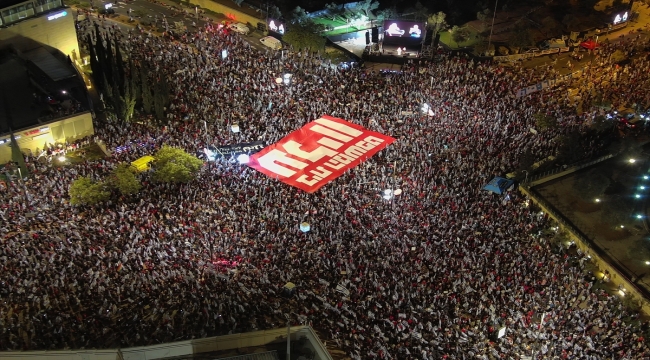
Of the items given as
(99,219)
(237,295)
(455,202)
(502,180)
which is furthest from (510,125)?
(99,219)

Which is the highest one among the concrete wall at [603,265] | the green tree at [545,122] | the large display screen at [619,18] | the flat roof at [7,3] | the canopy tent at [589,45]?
the flat roof at [7,3]

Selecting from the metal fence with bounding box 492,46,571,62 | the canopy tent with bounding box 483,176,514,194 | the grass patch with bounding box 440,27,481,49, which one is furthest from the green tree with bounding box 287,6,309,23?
the canopy tent with bounding box 483,176,514,194

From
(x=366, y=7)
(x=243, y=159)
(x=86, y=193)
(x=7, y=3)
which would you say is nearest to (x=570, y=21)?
(x=366, y=7)

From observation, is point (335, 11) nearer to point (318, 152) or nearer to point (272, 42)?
point (272, 42)

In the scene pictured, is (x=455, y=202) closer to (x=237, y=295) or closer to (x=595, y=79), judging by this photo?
(x=237, y=295)

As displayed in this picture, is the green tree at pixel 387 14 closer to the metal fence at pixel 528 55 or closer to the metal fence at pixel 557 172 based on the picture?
the metal fence at pixel 528 55

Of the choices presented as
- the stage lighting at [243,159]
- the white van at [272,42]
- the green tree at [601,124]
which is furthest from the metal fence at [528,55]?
the stage lighting at [243,159]
